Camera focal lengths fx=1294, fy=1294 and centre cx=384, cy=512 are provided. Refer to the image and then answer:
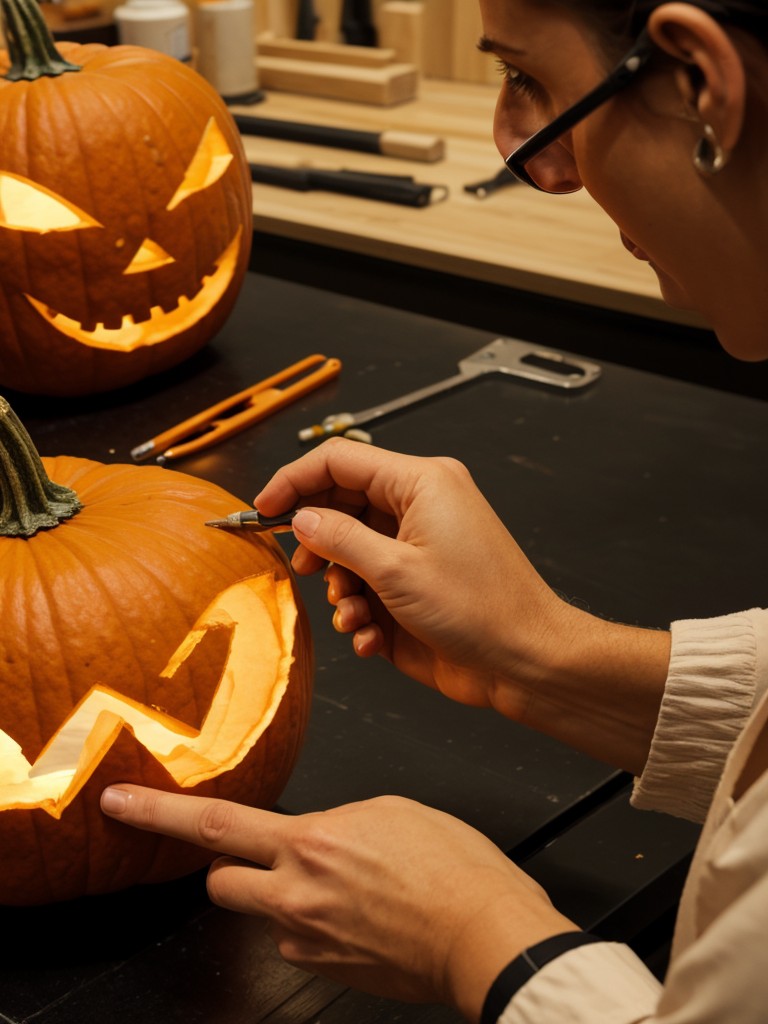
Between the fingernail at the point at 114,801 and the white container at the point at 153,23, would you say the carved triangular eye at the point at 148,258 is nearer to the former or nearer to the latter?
the fingernail at the point at 114,801

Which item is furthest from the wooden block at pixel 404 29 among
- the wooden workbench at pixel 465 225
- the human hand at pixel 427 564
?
the human hand at pixel 427 564

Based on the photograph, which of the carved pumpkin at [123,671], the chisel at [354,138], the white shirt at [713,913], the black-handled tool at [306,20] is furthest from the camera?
the black-handled tool at [306,20]

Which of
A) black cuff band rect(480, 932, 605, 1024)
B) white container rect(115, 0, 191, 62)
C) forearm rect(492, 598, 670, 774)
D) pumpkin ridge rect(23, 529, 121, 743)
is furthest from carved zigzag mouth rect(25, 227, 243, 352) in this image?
black cuff band rect(480, 932, 605, 1024)

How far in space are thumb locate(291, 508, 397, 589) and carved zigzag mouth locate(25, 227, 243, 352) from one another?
66 centimetres

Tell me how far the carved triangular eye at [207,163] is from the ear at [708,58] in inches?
37.0

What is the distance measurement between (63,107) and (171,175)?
0.44 feet

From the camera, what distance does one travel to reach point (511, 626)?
0.94 metres

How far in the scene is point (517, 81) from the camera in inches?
30.4

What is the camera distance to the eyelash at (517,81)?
754 millimetres

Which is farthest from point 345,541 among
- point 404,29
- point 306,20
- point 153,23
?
point 306,20

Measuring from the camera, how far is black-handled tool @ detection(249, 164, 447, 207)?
202 centimetres

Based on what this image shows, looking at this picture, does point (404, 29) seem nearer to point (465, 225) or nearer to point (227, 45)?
point (227, 45)

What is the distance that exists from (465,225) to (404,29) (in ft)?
2.92

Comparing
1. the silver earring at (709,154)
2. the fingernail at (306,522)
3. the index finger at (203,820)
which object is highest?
the silver earring at (709,154)
